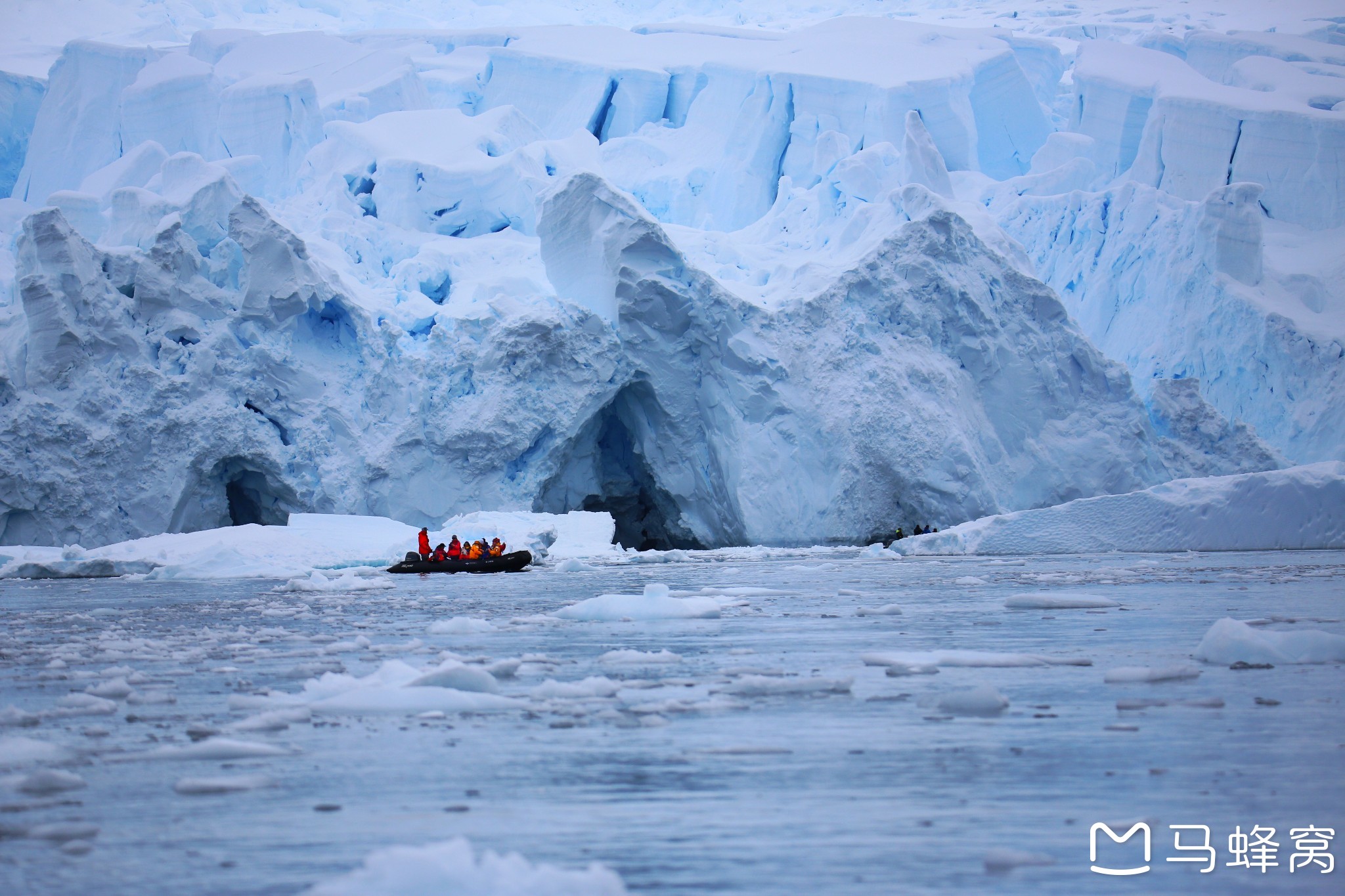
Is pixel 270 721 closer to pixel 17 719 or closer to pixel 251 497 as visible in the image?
pixel 17 719

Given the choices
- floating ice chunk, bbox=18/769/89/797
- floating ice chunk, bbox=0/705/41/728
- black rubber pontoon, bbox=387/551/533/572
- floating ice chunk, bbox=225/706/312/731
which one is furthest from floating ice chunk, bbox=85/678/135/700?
black rubber pontoon, bbox=387/551/533/572

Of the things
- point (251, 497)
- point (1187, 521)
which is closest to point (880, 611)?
point (1187, 521)

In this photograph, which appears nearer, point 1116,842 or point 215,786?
point 1116,842

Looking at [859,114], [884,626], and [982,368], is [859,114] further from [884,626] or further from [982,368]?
[884,626]

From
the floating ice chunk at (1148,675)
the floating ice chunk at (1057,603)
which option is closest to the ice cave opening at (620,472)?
the floating ice chunk at (1057,603)

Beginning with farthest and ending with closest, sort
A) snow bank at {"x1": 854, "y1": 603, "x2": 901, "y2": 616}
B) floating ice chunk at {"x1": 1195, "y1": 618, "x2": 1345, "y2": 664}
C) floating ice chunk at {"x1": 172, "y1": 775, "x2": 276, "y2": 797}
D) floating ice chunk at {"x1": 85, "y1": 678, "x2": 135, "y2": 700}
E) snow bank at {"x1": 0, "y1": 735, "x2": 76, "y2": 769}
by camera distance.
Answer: snow bank at {"x1": 854, "y1": 603, "x2": 901, "y2": 616}
floating ice chunk at {"x1": 1195, "y1": 618, "x2": 1345, "y2": 664}
floating ice chunk at {"x1": 85, "y1": 678, "x2": 135, "y2": 700}
snow bank at {"x1": 0, "y1": 735, "x2": 76, "y2": 769}
floating ice chunk at {"x1": 172, "y1": 775, "x2": 276, "y2": 797}

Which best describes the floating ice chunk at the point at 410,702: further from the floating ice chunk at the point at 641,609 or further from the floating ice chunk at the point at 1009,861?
A: the floating ice chunk at the point at 641,609

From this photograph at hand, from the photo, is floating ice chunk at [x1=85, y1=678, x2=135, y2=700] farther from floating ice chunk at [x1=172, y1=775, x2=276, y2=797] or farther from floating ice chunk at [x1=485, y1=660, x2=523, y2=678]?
floating ice chunk at [x1=172, y1=775, x2=276, y2=797]
